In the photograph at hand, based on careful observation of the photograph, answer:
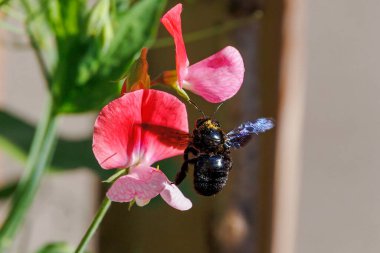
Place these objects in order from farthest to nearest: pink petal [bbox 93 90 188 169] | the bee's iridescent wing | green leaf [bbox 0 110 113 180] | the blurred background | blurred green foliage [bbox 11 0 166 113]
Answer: the blurred background → green leaf [bbox 0 110 113 180] → blurred green foliage [bbox 11 0 166 113] → the bee's iridescent wing → pink petal [bbox 93 90 188 169]

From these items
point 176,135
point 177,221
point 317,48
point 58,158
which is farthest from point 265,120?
point 317,48

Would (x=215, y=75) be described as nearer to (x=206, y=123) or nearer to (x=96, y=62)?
(x=206, y=123)

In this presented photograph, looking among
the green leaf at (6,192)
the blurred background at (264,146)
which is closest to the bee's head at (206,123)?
the blurred background at (264,146)

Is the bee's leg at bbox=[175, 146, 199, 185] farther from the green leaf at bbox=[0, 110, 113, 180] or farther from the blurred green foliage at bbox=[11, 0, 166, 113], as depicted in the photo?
the green leaf at bbox=[0, 110, 113, 180]

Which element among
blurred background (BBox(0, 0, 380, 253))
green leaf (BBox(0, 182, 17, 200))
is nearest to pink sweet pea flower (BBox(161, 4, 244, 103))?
blurred background (BBox(0, 0, 380, 253))

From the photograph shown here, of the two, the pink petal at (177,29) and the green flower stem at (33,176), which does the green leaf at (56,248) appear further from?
the pink petal at (177,29)
